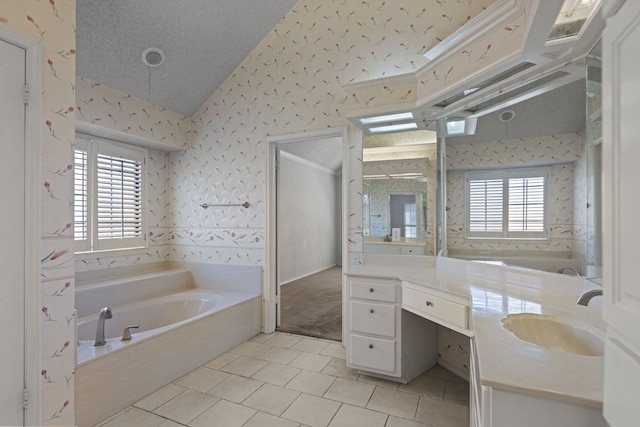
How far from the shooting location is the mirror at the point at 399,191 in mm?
2701

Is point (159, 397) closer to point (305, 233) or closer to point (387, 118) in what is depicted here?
point (387, 118)

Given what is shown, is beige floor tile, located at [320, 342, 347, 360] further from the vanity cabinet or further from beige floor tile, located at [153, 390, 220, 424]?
beige floor tile, located at [153, 390, 220, 424]

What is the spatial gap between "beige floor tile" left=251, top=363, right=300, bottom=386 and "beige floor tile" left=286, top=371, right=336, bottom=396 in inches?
2.0

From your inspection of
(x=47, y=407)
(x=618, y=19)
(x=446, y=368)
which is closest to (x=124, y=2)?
(x=47, y=407)

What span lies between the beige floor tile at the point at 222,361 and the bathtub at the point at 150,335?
0.16 ft

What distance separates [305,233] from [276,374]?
3816 mm

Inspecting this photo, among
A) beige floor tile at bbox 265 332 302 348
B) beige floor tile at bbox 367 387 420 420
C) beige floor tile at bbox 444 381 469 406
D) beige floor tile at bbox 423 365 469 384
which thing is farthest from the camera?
beige floor tile at bbox 265 332 302 348

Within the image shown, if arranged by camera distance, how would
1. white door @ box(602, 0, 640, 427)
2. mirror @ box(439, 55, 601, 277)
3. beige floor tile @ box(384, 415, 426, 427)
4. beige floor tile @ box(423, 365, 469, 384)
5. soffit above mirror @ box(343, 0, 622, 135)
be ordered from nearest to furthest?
white door @ box(602, 0, 640, 427), soffit above mirror @ box(343, 0, 622, 135), mirror @ box(439, 55, 601, 277), beige floor tile @ box(384, 415, 426, 427), beige floor tile @ box(423, 365, 469, 384)

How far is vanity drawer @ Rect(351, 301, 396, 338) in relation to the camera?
88.6 inches

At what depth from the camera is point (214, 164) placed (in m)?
3.61

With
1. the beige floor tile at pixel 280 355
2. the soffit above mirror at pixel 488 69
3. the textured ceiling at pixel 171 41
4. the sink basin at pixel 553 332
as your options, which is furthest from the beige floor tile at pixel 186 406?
the textured ceiling at pixel 171 41

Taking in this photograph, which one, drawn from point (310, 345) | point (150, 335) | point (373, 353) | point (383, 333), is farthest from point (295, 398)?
point (150, 335)

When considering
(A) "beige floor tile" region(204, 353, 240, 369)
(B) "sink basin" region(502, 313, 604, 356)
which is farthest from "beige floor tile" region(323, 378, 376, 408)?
(B) "sink basin" region(502, 313, 604, 356)

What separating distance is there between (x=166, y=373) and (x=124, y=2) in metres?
2.83
